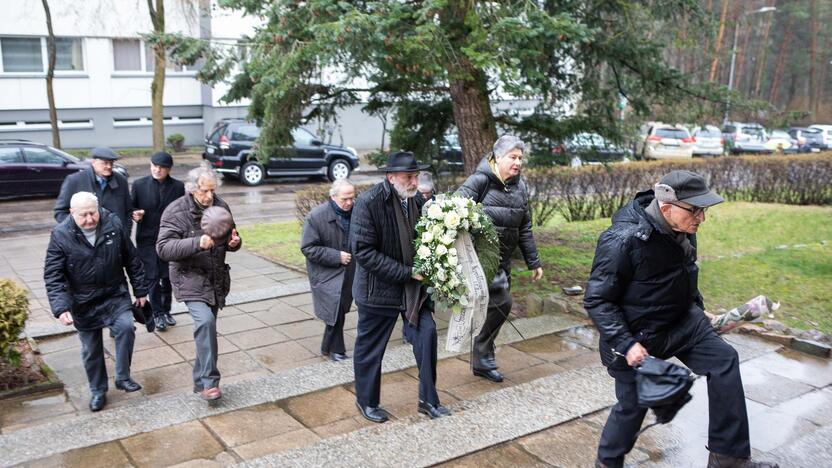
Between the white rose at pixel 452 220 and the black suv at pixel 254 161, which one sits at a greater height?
the white rose at pixel 452 220

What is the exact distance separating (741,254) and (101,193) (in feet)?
27.7

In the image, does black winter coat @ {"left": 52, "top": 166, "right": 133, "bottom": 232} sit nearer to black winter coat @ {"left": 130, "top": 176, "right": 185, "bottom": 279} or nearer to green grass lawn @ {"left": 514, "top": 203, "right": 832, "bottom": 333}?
black winter coat @ {"left": 130, "top": 176, "right": 185, "bottom": 279}

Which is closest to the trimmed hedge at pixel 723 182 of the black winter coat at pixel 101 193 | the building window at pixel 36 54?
the black winter coat at pixel 101 193

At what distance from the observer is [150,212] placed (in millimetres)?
7301

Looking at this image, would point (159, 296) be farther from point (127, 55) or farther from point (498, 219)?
point (127, 55)

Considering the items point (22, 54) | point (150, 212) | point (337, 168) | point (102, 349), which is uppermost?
point (22, 54)

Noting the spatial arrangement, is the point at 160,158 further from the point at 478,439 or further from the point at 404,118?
the point at 478,439

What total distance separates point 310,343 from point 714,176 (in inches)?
488

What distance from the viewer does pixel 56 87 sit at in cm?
2723

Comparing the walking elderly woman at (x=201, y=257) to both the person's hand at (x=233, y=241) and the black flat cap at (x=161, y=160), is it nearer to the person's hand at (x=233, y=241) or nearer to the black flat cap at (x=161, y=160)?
the person's hand at (x=233, y=241)

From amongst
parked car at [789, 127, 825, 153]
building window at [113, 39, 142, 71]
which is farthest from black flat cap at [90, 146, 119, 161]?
parked car at [789, 127, 825, 153]

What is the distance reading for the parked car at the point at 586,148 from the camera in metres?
9.80

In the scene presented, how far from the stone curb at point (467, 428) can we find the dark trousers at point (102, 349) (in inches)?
67.7

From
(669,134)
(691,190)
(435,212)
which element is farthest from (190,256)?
(669,134)
